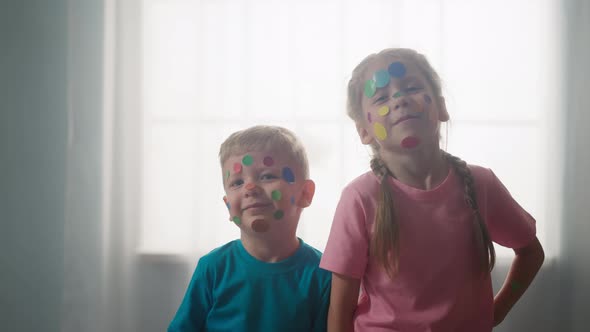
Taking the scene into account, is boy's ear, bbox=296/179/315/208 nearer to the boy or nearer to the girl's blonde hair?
the boy

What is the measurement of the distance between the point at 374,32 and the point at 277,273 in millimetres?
807

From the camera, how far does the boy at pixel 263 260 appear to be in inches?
37.3

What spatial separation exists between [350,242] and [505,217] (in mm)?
364

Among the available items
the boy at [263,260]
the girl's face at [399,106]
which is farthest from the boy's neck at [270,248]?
the girl's face at [399,106]

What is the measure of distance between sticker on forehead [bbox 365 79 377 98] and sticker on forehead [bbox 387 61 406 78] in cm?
4

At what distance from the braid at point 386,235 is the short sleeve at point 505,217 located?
227 millimetres

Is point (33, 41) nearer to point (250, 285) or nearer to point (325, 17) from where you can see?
point (325, 17)

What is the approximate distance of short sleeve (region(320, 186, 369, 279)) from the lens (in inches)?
34.0

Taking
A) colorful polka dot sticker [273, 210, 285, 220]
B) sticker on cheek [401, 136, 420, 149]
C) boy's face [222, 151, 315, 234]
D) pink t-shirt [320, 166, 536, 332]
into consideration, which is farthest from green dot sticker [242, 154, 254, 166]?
sticker on cheek [401, 136, 420, 149]

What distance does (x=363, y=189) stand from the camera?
0.90 metres

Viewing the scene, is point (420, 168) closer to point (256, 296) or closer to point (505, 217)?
point (505, 217)

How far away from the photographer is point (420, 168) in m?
Answer: 0.89

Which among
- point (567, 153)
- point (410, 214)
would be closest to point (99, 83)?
point (410, 214)

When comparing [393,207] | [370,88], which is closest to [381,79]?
[370,88]
